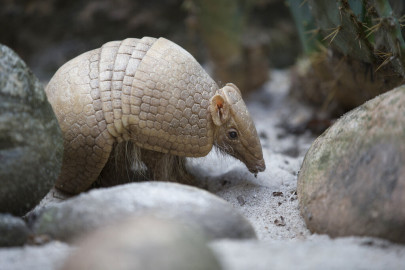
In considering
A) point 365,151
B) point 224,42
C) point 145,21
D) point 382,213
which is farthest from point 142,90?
point 145,21

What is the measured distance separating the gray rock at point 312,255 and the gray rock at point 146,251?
0.78ft

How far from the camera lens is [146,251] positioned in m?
1.85

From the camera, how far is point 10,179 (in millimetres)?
2832

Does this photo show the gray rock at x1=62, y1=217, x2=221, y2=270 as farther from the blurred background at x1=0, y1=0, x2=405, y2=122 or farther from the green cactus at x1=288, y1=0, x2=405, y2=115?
the blurred background at x1=0, y1=0, x2=405, y2=122

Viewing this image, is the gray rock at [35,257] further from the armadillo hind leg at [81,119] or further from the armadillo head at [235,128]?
the armadillo head at [235,128]

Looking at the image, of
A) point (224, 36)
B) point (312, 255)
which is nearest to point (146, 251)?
point (312, 255)

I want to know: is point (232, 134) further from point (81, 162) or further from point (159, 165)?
point (81, 162)

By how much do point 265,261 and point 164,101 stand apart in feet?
6.46

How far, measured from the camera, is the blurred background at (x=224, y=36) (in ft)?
17.6

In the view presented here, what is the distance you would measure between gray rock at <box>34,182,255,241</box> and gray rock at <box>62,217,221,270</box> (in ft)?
1.96

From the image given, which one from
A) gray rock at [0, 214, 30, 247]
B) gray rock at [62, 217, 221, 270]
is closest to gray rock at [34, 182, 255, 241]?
gray rock at [0, 214, 30, 247]

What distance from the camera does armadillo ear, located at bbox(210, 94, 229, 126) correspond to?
13.1ft

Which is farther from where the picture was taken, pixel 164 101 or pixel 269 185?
pixel 269 185

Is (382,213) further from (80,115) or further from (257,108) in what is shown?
(257,108)
